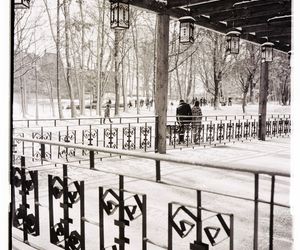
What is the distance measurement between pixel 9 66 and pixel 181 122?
938cm

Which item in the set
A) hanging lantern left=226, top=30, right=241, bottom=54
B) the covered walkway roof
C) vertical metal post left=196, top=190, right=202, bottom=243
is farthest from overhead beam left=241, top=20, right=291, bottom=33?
vertical metal post left=196, top=190, right=202, bottom=243

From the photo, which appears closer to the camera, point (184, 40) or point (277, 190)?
point (277, 190)

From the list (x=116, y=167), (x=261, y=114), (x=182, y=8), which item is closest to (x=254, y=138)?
(x=261, y=114)

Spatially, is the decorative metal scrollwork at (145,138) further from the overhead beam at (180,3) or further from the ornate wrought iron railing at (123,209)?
the ornate wrought iron railing at (123,209)

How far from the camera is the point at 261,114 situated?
40.3 feet

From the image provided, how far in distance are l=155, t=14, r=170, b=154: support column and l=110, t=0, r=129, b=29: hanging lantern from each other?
6.72ft

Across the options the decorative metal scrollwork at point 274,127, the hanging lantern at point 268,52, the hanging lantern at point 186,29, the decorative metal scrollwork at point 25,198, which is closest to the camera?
the decorative metal scrollwork at point 25,198

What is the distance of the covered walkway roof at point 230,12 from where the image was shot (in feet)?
24.6

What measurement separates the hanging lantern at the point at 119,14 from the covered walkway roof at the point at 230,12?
63 cm

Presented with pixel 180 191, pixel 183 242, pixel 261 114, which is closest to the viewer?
pixel 183 242

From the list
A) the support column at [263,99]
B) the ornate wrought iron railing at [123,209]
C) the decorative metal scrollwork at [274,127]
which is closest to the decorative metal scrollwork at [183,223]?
the ornate wrought iron railing at [123,209]

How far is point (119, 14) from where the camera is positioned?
20.0 feet
